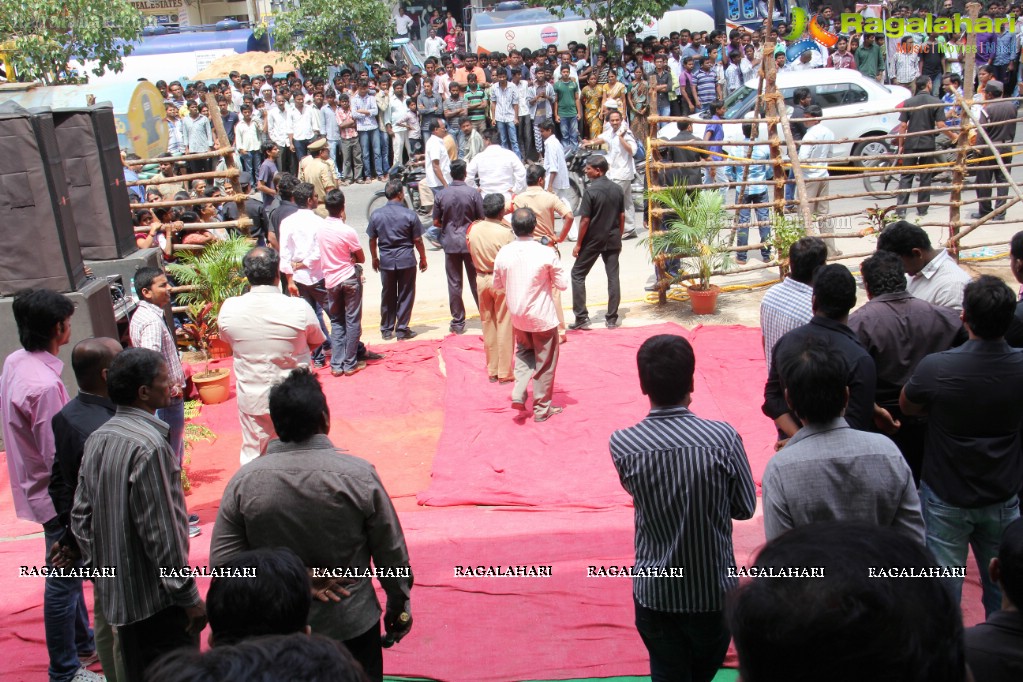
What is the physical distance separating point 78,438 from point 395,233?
17.5 ft

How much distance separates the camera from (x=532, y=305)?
6.86 metres

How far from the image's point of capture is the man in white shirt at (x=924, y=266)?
15.4ft

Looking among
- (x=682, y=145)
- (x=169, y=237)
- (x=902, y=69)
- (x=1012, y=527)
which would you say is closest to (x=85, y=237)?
(x=169, y=237)

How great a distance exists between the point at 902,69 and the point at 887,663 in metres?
20.8

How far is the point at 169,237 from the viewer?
987cm

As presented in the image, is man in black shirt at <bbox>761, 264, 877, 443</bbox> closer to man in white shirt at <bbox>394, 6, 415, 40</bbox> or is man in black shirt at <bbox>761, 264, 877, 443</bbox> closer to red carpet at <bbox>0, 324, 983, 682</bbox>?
red carpet at <bbox>0, 324, 983, 682</bbox>

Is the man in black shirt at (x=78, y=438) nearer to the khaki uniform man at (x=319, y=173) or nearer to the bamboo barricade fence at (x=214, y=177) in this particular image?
the bamboo barricade fence at (x=214, y=177)

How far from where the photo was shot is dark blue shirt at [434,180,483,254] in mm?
9023

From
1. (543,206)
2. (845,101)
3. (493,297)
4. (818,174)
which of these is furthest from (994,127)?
(493,297)

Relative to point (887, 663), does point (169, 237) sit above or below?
below

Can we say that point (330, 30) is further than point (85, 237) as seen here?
Yes

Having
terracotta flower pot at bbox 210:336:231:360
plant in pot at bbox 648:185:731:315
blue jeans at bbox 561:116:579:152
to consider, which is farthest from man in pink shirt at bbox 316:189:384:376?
blue jeans at bbox 561:116:579:152

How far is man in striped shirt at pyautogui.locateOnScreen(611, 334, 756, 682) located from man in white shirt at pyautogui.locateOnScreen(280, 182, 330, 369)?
A: 5598mm

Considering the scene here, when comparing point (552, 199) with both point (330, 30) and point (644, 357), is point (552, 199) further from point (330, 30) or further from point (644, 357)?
point (330, 30)
